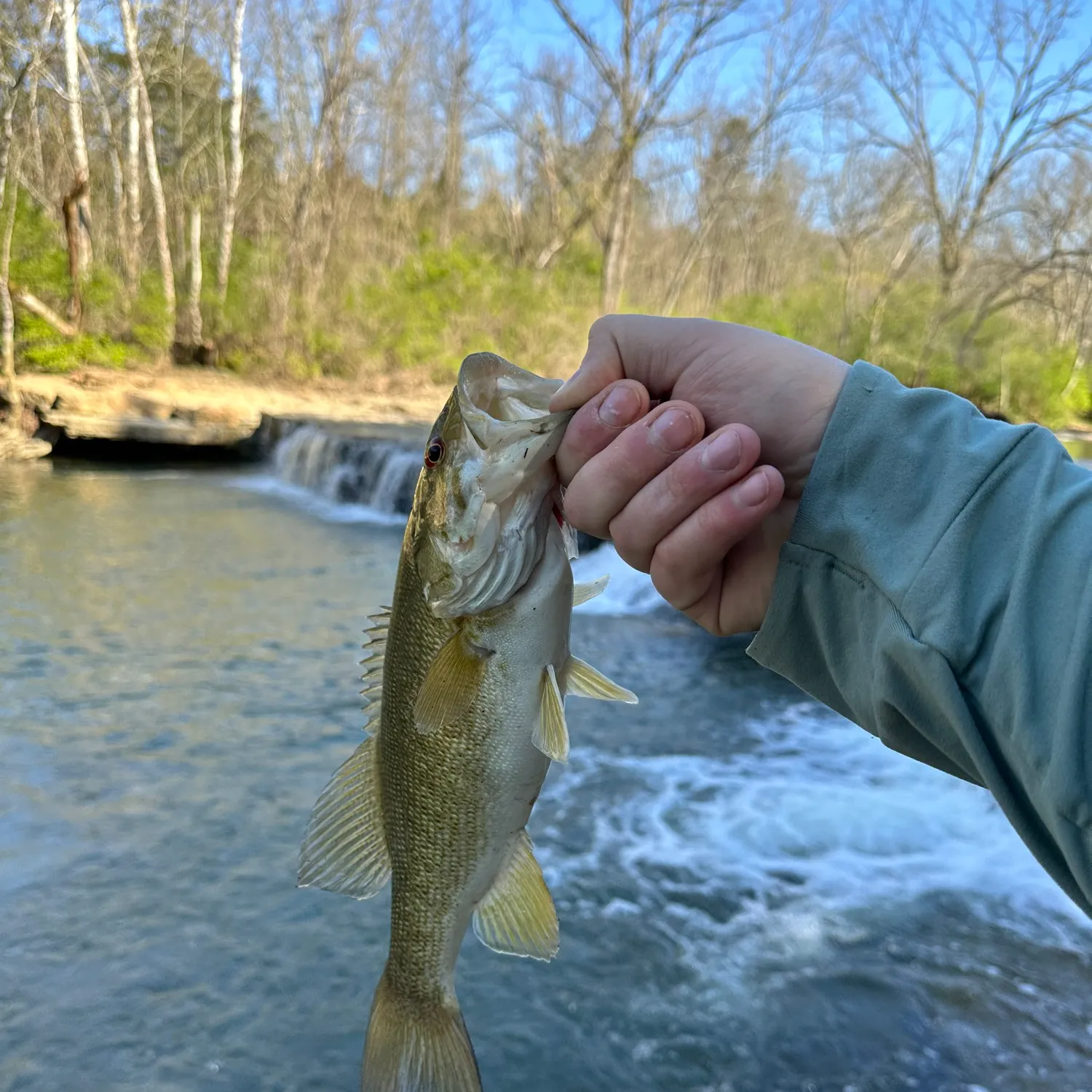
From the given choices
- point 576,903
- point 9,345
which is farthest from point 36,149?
point 576,903

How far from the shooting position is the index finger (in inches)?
73.1

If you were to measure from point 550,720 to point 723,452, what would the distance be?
611mm

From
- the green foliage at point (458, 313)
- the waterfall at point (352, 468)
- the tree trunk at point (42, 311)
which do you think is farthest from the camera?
the green foliage at point (458, 313)

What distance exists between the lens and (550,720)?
1749mm

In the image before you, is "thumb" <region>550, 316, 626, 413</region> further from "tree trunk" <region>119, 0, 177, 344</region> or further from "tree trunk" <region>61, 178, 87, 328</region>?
"tree trunk" <region>119, 0, 177, 344</region>

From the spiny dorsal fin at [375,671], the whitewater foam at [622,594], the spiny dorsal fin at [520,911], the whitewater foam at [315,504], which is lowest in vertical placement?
the whitewater foam at [315,504]

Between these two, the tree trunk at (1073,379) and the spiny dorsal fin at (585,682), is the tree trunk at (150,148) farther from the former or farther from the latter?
the tree trunk at (1073,379)

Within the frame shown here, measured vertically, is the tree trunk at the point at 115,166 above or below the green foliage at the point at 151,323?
above

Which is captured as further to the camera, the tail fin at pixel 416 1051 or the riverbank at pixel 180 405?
the riverbank at pixel 180 405

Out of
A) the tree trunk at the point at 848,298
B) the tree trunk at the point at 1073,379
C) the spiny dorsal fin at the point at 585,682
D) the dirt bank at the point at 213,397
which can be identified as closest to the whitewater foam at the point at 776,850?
the spiny dorsal fin at the point at 585,682

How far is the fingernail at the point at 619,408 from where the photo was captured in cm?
169

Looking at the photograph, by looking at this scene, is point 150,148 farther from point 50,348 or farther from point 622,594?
point 622,594

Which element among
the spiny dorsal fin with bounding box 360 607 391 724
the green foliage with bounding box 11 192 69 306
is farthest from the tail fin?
the green foliage with bounding box 11 192 69 306

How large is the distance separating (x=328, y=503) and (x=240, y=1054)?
12.0 meters
